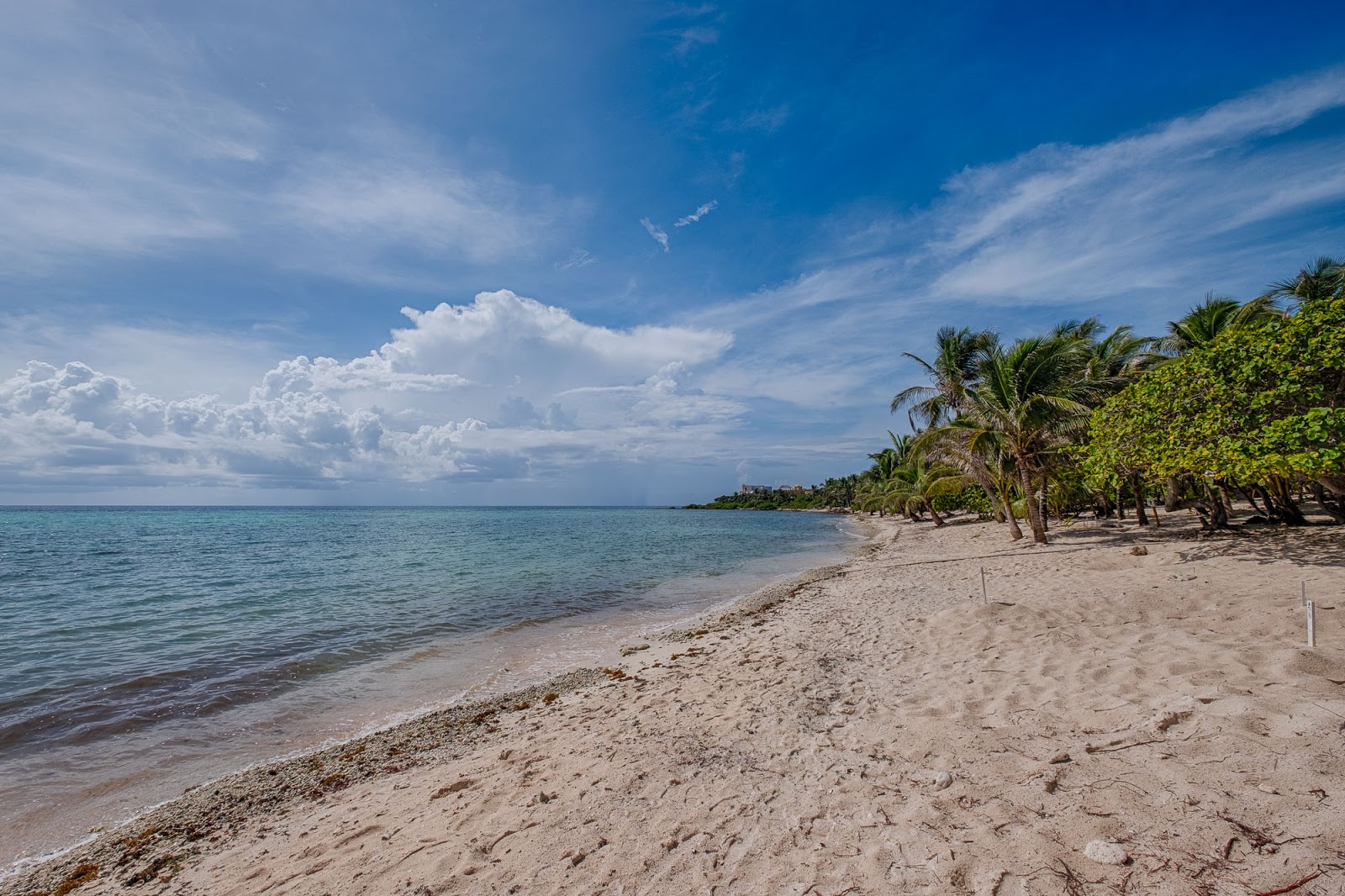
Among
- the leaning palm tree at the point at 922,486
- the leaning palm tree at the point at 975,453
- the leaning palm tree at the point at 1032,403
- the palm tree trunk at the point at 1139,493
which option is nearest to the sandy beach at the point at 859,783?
the leaning palm tree at the point at 1032,403

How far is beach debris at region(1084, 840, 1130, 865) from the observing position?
2.91m

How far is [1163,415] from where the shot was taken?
468 inches

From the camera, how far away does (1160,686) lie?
16.6ft

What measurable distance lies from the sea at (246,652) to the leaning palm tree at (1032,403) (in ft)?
30.8

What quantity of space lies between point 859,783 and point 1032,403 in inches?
722

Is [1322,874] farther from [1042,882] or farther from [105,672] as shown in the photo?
[105,672]

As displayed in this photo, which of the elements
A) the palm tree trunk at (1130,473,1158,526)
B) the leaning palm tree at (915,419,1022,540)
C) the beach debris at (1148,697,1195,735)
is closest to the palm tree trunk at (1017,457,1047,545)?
the leaning palm tree at (915,419,1022,540)

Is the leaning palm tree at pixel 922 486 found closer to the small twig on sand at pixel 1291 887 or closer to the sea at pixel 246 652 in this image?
the sea at pixel 246 652

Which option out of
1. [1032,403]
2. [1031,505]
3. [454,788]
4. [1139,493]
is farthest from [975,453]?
[454,788]

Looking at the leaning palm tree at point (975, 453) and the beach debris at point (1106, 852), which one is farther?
the leaning palm tree at point (975, 453)

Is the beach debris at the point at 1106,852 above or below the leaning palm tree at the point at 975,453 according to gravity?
below

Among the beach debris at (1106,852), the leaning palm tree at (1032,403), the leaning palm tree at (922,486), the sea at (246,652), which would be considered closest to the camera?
the beach debris at (1106,852)

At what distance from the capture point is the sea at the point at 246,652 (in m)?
6.59

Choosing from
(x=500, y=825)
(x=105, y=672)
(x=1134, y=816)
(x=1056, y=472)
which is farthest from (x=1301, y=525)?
(x=105, y=672)
